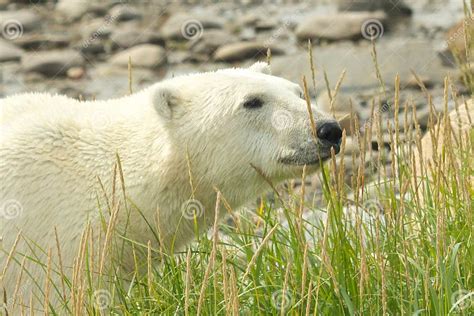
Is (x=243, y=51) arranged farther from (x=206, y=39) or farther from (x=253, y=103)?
(x=253, y=103)

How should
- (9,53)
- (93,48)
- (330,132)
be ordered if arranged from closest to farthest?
1. (330,132)
2. (9,53)
3. (93,48)

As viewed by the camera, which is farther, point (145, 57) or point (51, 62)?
point (51, 62)

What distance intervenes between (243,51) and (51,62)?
3.01 metres

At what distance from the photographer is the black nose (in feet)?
15.4

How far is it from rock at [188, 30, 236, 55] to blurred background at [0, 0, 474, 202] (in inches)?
0.6

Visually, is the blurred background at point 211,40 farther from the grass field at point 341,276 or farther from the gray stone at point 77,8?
the grass field at point 341,276

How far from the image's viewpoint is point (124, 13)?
716 inches

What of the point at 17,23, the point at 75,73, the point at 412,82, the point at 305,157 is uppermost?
the point at 17,23

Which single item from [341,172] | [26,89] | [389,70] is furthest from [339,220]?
[26,89]

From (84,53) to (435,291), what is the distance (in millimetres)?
13423

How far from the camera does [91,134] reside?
512 centimetres

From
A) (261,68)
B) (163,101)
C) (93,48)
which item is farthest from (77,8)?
(163,101)

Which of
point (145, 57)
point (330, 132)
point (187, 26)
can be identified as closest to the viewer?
point (330, 132)

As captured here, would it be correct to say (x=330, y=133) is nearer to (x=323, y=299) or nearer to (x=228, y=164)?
(x=228, y=164)
